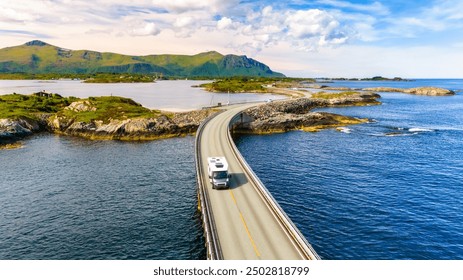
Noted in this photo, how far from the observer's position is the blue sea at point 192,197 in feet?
121

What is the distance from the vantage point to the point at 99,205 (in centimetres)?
4781

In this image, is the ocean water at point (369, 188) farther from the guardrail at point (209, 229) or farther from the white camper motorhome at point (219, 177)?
the guardrail at point (209, 229)

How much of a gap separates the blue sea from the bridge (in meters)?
4.87

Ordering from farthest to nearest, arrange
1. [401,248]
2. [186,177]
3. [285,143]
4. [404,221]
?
1. [285,143]
2. [186,177]
3. [404,221]
4. [401,248]

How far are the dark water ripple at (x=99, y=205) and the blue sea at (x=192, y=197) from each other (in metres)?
0.16

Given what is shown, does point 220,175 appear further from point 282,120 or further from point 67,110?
point 67,110

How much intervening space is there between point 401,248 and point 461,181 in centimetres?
3232

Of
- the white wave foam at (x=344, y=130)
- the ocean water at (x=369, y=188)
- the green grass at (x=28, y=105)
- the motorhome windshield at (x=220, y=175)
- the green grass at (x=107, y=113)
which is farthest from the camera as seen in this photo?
the green grass at (x=28, y=105)

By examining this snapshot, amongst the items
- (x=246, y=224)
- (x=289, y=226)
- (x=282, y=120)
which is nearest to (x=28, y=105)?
(x=282, y=120)

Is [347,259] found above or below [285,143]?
below

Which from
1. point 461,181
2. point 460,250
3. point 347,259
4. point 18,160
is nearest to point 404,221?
point 460,250

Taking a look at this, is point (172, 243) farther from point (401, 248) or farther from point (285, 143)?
point (285, 143)

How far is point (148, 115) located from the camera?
104500 millimetres

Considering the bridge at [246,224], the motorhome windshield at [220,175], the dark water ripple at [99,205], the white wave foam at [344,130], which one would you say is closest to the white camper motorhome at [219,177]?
the motorhome windshield at [220,175]
